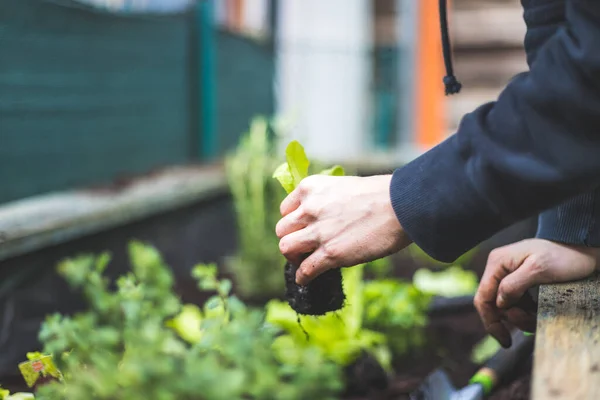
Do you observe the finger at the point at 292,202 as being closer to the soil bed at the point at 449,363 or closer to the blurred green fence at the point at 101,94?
the soil bed at the point at 449,363

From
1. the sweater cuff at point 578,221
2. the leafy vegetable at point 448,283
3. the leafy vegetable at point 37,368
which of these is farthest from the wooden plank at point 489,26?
the leafy vegetable at point 37,368

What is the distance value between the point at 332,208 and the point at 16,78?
187 cm

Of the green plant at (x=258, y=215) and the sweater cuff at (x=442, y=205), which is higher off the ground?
the sweater cuff at (x=442, y=205)

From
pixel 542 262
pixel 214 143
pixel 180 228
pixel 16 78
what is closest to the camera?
pixel 542 262

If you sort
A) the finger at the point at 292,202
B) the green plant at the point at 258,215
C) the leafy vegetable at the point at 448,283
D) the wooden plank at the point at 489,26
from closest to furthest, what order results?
1. the finger at the point at 292,202
2. the leafy vegetable at the point at 448,283
3. the green plant at the point at 258,215
4. the wooden plank at the point at 489,26

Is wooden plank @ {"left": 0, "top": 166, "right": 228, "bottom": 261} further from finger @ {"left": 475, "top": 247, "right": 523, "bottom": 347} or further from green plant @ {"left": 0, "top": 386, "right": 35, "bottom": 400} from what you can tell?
finger @ {"left": 475, "top": 247, "right": 523, "bottom": 347}

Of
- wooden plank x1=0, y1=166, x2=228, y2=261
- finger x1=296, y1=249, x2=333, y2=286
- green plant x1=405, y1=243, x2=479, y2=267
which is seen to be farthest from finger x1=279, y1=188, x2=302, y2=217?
green plant x1=405, y1=243, x2=479, y2=267

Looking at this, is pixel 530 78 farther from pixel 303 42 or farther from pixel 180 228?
pixel 303 42

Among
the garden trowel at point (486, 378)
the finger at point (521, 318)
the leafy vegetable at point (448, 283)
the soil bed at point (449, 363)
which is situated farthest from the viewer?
the leafy vegetable at point (448, 283)

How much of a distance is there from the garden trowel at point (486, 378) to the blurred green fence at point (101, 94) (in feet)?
5.49

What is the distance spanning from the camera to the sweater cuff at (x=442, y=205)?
113 cm

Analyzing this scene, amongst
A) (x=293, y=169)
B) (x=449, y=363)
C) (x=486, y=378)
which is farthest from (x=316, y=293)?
(x=449, y=363)

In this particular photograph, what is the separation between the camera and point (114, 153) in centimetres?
358

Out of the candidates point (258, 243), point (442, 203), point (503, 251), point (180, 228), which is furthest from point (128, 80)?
point (442, 203)
